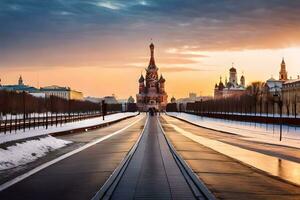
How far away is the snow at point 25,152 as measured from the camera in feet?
61.4

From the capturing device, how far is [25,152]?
21.7m

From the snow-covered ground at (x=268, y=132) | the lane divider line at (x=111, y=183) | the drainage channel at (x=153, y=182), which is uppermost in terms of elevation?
the lane divider line at (x=111, y=183)

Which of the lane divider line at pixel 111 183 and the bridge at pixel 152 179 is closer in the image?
the lane divider line at pixel 111 183

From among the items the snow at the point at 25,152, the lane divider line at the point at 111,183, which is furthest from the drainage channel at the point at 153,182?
the snow at the point at 25,152

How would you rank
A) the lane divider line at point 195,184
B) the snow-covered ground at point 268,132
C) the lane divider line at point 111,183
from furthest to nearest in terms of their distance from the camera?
1. the snow-covered ground at point 268,132
2. the lane divider line at point 195,184
3. the lane divider line at point 111,183

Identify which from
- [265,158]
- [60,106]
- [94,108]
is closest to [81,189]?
[265,158]

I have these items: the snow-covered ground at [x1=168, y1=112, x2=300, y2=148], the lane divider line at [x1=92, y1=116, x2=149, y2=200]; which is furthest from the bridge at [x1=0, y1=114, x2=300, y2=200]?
the snow-covered ground at [x1=168, y1=112, x2=300, y2=148]

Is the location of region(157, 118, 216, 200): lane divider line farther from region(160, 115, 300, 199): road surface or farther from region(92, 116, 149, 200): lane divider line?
region(92, 116, 149, 200): lane divider line

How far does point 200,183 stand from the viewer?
13539mm

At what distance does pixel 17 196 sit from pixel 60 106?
11104 cm

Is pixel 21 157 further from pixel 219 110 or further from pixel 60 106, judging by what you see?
pixel 219 110

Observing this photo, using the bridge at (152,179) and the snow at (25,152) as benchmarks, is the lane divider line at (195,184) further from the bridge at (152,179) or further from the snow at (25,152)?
the snow at (25,152)

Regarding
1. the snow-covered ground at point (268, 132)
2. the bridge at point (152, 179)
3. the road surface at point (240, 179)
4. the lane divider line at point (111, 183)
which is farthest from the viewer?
the snow-covered ground at point (268, 132)

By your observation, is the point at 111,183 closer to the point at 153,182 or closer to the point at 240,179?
the point at 153,182
